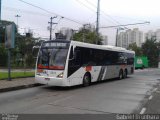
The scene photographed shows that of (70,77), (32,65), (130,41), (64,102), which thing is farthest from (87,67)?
(130,41)

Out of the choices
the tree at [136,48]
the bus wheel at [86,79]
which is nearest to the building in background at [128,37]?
the tree at [136,48]

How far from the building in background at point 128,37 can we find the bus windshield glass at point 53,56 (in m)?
73.9

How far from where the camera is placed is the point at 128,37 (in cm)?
9531

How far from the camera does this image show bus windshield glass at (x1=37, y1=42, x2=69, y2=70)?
15.6 meters

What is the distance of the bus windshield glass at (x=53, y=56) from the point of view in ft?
51.1

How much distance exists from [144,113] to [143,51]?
294ft

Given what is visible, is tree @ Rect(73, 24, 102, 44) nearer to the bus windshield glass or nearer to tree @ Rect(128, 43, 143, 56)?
tree @ Rect(128, 43, 143, 56)

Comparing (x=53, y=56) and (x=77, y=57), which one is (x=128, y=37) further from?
(x=53, y=56)

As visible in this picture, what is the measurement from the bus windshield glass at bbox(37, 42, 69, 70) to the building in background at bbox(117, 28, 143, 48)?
73885 mm

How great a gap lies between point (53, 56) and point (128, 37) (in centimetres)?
8190

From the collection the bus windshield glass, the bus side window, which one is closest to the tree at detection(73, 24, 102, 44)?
the bus side window

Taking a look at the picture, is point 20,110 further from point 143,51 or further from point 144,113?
point 143,51

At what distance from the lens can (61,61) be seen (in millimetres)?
15555

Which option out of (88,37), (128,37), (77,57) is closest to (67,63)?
(77,57)
